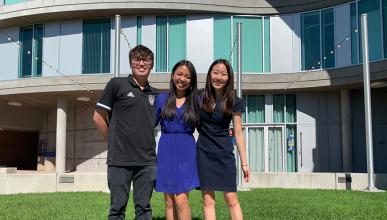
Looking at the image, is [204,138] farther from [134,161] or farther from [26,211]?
[26,211]

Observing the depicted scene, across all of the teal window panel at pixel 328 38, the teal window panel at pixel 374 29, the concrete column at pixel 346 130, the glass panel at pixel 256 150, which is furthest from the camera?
the glass panel at pixel 256 150

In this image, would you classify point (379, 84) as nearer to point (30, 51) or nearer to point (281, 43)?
point (281, 43)

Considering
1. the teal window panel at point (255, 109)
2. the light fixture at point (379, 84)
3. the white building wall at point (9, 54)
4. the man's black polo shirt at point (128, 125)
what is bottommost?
the man's black polo shirt at point (128, 125)

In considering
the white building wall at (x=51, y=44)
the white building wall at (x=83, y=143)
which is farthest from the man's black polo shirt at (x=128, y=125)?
the white building wall at (x=83, y=143)

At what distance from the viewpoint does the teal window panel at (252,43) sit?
72.2 feet

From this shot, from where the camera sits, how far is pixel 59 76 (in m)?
22.0

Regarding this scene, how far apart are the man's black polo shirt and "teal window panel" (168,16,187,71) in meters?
17.4

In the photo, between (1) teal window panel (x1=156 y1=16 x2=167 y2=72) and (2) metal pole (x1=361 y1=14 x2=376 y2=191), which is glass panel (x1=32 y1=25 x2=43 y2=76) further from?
(2) metal pole (x1=361 y1=14 x2=376 y2=191)

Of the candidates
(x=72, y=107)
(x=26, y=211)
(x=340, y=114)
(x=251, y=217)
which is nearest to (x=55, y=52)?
(x=72, y=107)

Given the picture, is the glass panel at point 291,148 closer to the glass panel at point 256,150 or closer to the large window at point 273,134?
the large window at point 273,134

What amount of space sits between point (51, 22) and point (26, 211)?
1575 centimetres

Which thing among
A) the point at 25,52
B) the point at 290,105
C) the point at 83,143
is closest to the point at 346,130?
the point at 290,105

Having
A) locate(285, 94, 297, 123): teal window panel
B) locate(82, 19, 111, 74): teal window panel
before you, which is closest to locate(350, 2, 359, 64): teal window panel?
locate(285, 94, 297, 123): teal window panel

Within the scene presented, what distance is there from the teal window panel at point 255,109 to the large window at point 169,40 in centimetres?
363
